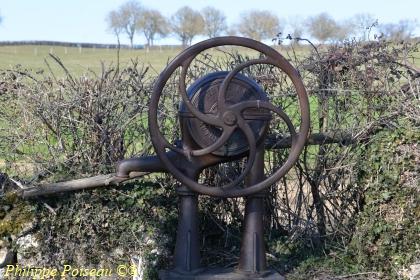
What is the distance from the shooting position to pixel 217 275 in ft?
14.2

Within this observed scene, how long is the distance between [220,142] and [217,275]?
94 cm

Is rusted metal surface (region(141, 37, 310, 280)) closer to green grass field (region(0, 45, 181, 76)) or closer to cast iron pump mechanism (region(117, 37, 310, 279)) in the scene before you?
cast iron pump mechanism (region(117, 37, 310, 279))

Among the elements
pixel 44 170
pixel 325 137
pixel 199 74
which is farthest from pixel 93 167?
pixel 325 137

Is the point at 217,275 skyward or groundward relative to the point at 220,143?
groundward

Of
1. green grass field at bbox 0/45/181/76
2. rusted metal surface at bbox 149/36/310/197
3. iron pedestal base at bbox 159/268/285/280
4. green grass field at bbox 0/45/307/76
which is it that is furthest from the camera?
green grass field at bbox 0/45/181/76

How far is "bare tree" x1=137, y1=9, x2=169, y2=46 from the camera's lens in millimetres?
64562

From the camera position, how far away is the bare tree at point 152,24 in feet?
212

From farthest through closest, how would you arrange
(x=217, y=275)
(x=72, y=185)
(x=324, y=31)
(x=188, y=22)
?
(x=188, y=22), (x=324, y=31), (x=72, y=185), (x=217, y=275)

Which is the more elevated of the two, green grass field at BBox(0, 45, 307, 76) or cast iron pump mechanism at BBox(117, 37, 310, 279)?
green grass field at BBox(0, 45, 307, 76)

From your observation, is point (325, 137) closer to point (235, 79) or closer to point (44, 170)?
point (235, 79)

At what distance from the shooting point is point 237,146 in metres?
4.20

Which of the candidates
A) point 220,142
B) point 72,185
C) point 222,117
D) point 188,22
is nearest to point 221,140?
point 220,142

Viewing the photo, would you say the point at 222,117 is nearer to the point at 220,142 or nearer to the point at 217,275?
the point at 220,142

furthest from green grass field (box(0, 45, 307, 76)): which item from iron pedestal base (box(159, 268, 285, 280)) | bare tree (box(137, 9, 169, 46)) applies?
bare tree (box(137, 9, 169, 46))
